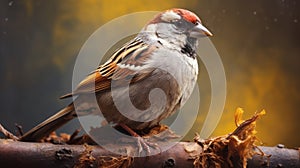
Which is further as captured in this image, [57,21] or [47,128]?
[57,21]

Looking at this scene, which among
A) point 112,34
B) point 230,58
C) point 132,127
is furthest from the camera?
point 230,58

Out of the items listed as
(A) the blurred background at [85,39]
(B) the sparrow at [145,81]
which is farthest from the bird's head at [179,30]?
(A) the blurred background at [85,39]

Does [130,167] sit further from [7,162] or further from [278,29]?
[278,29]

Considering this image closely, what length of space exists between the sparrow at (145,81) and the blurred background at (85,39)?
17 cm

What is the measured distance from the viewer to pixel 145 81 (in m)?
0.85

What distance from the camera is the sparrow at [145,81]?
0.85 meters

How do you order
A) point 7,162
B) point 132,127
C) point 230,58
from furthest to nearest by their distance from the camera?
point 230,58
point 132,127
point 7,162

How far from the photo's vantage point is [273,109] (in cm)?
117

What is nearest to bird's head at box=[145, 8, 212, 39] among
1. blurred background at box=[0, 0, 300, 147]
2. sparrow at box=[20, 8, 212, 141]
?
sparrow at box=[20, 8, 212, 141]

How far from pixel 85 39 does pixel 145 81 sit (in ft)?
0.87

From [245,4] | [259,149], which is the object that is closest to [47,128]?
[259,149]

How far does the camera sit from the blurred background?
3.48 ft

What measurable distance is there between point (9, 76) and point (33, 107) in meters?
0.09

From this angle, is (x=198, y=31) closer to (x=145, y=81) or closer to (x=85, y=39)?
(x=145, y=81)
